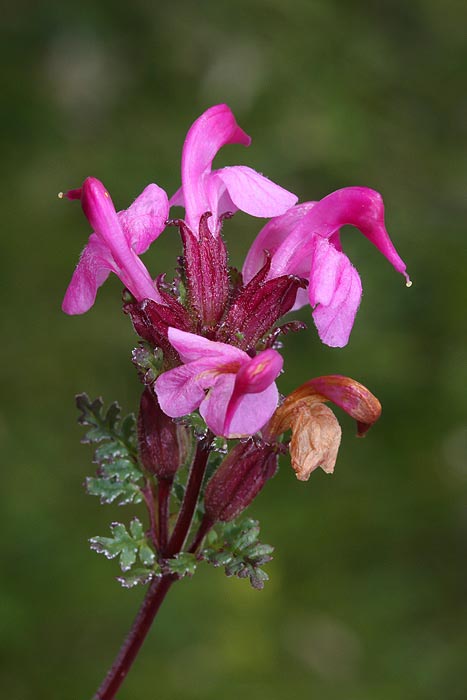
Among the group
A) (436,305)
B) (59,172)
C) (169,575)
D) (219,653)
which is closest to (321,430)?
(169,575)

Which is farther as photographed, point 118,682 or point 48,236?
point 48,236

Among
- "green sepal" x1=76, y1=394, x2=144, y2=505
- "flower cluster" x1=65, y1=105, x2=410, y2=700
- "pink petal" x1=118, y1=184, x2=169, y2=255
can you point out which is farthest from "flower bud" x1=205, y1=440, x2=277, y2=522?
"pink petal" x1=118, y1=184, x2=169, y2=255

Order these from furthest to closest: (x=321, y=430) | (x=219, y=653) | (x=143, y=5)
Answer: (x=143, y=5) → (x=219, y=653) → (x=321, y=430)

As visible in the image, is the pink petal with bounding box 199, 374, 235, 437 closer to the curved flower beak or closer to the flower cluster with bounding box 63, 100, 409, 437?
the flower cluster with bounding box 63, 100, 409, 437

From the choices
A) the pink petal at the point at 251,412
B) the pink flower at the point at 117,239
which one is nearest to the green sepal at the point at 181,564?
the pink petal at the point at 251,412

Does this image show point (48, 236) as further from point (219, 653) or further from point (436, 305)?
point (219, 653)

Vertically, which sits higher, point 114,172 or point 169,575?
point 169,575

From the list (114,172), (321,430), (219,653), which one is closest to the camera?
(321,430)
